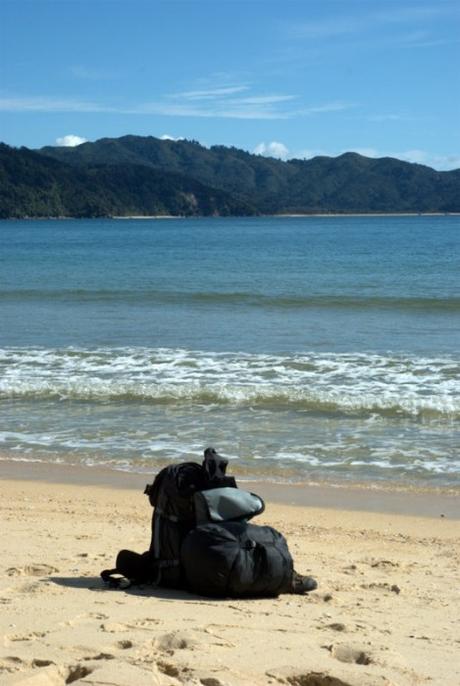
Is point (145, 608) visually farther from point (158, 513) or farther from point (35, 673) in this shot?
point (35, 673)

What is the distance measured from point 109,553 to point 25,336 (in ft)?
46.0

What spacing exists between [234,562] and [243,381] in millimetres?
8605

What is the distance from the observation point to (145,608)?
4.96m

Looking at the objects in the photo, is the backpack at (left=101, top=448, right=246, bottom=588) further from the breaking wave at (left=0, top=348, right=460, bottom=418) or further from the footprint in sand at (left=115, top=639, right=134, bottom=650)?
the breaking wave at (left=0, top=348, right=460, bottom=418)

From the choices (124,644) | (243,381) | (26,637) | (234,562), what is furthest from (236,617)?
(243,381)

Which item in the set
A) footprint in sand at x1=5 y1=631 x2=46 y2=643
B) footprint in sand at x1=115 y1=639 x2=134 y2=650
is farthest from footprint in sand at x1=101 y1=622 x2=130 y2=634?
footprint in sand at x1=5 y1=631 x2=46 y2=643

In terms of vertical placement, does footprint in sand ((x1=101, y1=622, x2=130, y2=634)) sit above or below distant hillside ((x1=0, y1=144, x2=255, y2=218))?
below

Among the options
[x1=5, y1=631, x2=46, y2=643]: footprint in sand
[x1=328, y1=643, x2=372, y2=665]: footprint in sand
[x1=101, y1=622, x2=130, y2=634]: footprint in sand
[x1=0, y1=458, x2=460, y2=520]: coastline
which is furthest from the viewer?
[x1=0, y1=458, x2=460, y2=520]: coastline

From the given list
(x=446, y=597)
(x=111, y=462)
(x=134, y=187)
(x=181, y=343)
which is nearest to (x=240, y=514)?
(x=446, y=597)

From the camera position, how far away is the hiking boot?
5.33 meters

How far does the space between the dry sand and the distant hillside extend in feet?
560

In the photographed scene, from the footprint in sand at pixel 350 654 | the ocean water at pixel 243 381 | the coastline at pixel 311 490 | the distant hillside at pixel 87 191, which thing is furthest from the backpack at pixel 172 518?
the distant hillside at pixel 87 191

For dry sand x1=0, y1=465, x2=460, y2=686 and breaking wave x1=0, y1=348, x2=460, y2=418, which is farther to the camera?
breaking wave x1=0, y1=348, x2=460, y2=418

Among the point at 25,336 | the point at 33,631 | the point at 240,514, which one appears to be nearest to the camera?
the point at 33,631
